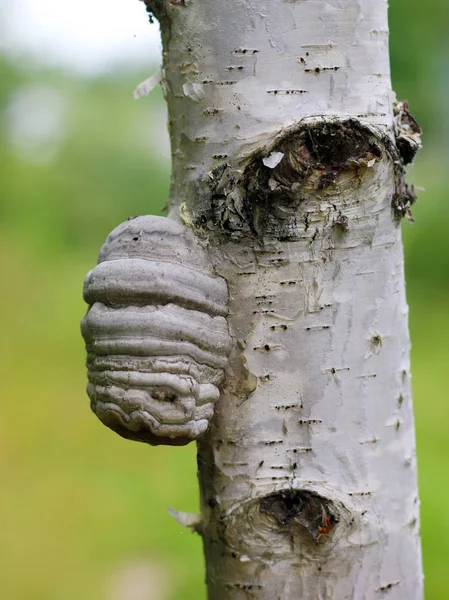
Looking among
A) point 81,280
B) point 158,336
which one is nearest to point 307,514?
point 158,336

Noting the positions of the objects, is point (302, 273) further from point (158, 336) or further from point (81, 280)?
point (81, 280)

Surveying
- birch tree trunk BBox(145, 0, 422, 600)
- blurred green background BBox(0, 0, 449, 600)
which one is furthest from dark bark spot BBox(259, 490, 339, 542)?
blurred green background BBox(0, 0, 449, 600)

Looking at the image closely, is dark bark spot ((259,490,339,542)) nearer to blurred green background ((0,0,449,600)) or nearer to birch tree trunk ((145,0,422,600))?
birch tree trunk ((145,0,422,600))

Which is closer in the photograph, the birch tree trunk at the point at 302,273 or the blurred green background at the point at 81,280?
the birch tree trunk at the point at 302,273

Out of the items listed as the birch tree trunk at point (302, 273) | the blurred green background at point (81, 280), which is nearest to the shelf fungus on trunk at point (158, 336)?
the birch tree trunk at point (302, 273)

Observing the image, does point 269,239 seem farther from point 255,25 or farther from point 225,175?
point 255,25

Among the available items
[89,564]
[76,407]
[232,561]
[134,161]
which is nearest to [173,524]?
[89,564]

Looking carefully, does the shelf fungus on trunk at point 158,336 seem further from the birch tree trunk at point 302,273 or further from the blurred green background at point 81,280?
the blurred green background at point 81,280

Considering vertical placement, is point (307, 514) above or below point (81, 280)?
below
